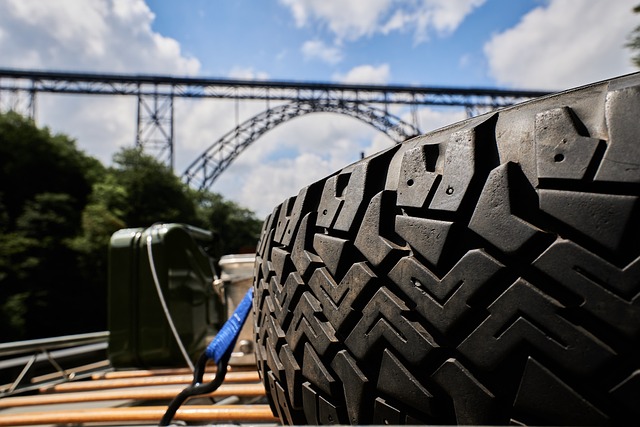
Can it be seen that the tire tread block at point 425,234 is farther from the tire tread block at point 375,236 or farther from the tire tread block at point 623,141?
the tire tread block at point 623,141

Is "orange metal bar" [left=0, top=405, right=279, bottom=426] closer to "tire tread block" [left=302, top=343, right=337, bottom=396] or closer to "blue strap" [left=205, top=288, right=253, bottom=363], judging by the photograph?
"blue strap" [left=205, top=288, right=253, bottom=363]

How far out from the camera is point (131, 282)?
9.14ft

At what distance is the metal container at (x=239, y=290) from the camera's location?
2.53 m

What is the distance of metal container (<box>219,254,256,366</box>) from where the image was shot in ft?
8.31

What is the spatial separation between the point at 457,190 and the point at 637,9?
27.5 feet

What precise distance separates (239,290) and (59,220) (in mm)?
16714

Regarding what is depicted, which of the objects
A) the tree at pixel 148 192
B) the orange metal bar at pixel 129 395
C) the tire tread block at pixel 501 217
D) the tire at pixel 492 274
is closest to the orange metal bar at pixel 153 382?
the orange metal bar at pixel 129 395

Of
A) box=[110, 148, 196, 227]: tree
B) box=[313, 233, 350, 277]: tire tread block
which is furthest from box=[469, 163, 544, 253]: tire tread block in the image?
box=[110, 148, 196, 227]: tree

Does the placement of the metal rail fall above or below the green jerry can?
below

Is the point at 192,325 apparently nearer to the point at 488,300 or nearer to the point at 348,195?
the point at 348,195

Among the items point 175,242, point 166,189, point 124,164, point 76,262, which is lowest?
point 76,262

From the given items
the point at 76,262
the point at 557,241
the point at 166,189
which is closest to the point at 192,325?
the point at 557,241

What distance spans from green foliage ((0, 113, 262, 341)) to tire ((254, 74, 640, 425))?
44.6 ft

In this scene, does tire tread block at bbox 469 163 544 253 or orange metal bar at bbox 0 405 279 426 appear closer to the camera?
tire tread block at bbox 469 163 544 253
